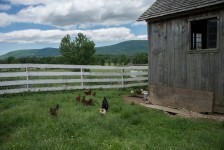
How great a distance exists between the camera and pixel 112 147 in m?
5.30

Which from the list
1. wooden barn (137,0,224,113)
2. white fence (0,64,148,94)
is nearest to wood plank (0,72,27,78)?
white fence (0,64,148,94)

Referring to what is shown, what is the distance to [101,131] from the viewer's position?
6.45 meters

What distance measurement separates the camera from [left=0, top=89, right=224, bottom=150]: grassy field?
220 inches

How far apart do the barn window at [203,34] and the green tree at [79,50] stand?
47.5 metres

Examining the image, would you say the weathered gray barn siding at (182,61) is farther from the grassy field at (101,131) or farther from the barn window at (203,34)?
the grassy field at (101,131)

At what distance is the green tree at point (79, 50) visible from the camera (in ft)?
188

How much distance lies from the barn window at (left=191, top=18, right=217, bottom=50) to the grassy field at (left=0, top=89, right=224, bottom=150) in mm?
3090

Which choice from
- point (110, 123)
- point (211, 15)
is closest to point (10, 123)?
point (110, 123)

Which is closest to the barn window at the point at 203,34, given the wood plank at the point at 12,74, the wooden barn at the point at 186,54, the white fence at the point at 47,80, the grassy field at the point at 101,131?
the wooden barn at the point at 186,54

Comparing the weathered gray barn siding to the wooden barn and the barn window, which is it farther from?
the barn window

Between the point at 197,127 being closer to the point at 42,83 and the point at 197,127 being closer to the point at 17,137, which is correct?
the point at 17,137

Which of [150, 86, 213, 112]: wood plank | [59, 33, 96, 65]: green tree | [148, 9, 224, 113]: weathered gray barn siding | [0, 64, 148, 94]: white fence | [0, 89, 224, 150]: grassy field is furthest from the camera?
[59, 33, 96, 65]: green tree

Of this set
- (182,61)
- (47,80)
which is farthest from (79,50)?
A: (182,61)

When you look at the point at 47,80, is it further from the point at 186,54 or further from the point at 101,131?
the point at 101,131
